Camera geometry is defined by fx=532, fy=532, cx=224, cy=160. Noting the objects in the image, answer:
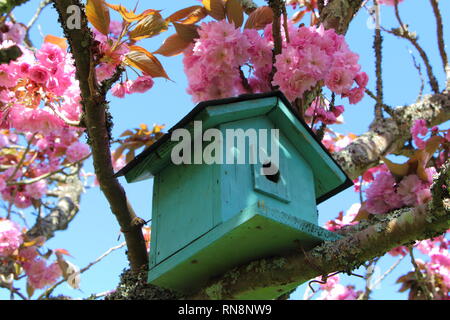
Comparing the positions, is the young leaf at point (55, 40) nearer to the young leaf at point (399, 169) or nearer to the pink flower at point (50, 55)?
the pink flower at point (50, 55)

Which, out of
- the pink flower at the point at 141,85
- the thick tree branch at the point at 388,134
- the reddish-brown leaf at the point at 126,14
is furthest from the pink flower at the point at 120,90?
the thick tree branch at the point at 388,134

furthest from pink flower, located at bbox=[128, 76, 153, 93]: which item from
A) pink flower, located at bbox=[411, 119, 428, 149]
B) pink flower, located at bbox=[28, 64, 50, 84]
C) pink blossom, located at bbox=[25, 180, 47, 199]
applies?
pink blossom, located at bbox=[25, 180, 47, 199]

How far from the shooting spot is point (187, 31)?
2.10 m

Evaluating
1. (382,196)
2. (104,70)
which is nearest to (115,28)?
(104,70)

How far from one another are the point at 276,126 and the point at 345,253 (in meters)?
0.58

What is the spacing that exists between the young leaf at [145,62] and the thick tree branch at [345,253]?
30.4 inches

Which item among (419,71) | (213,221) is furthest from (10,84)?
(419,71)

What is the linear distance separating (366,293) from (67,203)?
9.86ft

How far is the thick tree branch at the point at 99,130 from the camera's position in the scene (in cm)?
178

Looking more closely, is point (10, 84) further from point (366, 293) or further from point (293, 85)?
point (366, 293)

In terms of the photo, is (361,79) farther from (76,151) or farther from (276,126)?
(76,151)

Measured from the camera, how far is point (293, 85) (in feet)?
6.39

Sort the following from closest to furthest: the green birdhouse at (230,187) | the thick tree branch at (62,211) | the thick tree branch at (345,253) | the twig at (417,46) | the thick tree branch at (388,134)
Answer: the thick tree branch at (345,253), the green birdhouse at (230,187), the thick tree branch at (388,134), the twig at (417,46), the thick tree branch at (62,211)
